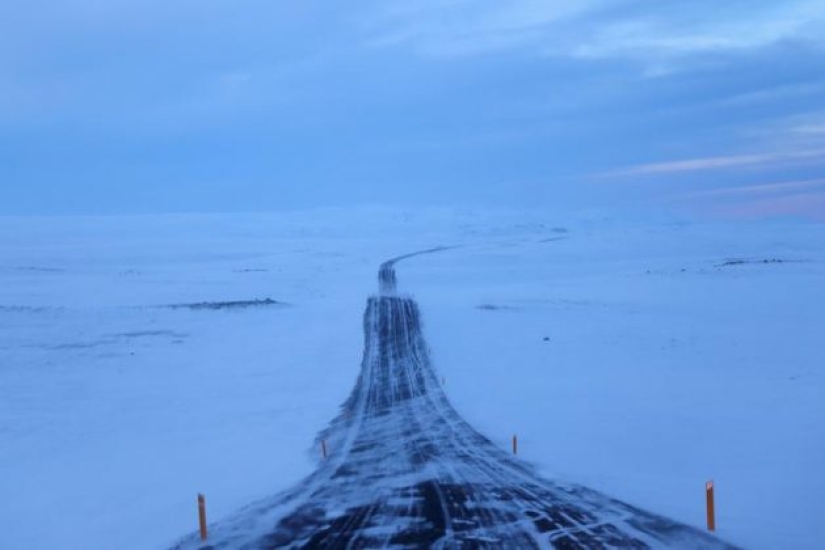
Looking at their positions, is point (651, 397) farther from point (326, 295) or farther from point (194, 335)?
point (326, 295)

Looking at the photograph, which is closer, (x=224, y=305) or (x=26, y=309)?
(x=26, y=309)

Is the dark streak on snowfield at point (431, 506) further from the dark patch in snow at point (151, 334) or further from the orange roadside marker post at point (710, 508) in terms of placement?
the dark patch in snow at point (151, 334)

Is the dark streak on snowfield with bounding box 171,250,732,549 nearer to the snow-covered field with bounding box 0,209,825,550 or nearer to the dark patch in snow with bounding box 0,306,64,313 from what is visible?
the snow-covered field with bounding box 0,209,825,550

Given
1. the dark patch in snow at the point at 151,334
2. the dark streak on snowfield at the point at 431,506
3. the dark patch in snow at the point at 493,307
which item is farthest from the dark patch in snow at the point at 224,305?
the dark streak on snowfield at the point at 431,506

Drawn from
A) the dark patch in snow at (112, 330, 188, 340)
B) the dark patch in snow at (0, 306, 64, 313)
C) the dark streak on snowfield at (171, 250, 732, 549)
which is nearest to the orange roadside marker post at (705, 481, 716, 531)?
the dark streak on snowfield at (171, 250, 732, 549)

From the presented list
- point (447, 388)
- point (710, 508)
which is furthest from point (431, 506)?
point (447, 388)

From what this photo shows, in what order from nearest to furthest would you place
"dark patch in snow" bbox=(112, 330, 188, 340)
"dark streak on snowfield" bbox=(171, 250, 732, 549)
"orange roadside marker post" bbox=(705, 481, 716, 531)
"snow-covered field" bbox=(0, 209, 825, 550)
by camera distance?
"dark streak on snowfield" bbox=(171, 250, 732, 549) → "orange roadside marker post" bbox=(705, 481, 716, 531) → "snow-covered field" bbox=(0, 209, 825, 550) → "dark patch in snow" bbox=(112, 330, 188, 340)

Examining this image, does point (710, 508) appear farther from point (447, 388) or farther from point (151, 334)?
point (151, 334)
